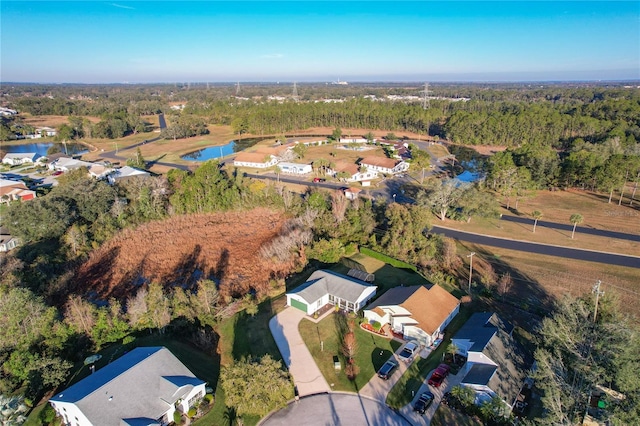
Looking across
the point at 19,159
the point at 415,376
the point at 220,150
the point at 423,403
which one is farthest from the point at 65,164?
the point at 423,403

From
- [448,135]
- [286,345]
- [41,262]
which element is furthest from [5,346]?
[448,135]

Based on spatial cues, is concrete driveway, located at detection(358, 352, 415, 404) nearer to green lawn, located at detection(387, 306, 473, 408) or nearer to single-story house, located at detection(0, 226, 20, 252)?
green lawn, located at detection(387, 306, 473, 408)

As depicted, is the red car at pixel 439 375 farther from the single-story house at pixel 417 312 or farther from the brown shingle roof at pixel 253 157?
the brown shingle roof at pixel 253 157

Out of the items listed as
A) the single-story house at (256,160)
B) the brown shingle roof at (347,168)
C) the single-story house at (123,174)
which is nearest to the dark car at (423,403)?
the brown shingle roof at (347,168)

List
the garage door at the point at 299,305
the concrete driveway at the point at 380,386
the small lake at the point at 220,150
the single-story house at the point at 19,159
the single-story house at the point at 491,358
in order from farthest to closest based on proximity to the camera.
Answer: the small lake at the point at 220,150
the single-story house at the point at 19,159
the garage door at the point at 299,305
the concrete driveway at the point at 380,386
the single-story house at the point at 491,358

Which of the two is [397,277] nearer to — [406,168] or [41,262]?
[41,262]

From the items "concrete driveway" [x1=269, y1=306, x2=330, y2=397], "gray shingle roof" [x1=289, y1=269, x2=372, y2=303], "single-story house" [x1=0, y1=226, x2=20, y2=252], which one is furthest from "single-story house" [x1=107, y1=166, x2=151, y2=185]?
"concrete driveway" [x1=269, y1=306, x2=330, y2=397]
